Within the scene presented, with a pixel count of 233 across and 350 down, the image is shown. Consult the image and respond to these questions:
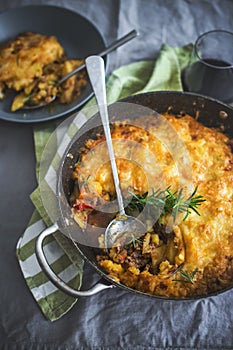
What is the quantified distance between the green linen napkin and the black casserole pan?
5.4 inches

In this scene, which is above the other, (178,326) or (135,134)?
(135,134)

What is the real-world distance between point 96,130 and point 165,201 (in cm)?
48

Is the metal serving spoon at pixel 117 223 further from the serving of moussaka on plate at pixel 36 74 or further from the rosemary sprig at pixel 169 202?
the serving of moussaka on plate at pixel 36 74

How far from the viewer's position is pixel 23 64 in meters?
2.36

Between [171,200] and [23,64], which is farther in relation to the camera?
[23,64]

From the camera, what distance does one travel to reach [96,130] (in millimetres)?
2025

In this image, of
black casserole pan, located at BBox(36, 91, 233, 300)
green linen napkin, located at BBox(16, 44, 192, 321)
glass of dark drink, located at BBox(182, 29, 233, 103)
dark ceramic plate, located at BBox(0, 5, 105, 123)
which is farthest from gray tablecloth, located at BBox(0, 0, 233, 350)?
glass of dark drink, located at BBox(182, 29, 233, 103)

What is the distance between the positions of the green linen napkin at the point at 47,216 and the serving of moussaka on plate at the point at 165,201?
194 millimetres

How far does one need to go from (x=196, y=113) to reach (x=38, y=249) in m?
0.98

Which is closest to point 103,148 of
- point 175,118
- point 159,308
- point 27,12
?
point 175,118

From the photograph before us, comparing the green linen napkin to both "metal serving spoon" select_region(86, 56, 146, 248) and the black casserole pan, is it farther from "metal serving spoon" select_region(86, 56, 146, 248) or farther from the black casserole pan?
"metal serving spoon" select_region(86, 56, 146, 248)

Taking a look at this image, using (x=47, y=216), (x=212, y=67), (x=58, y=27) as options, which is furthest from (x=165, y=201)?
(x=58, y=27)

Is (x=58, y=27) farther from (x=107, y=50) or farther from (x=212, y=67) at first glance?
(x=212, y=67)

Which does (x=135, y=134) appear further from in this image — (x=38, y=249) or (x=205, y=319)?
(x=205, y=319)
